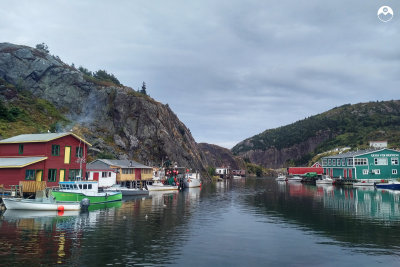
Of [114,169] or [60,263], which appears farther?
[114,169]

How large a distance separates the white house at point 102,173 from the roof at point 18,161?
18433mm

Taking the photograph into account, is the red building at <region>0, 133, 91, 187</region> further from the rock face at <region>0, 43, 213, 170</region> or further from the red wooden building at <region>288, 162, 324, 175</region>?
the red wooden building at <region>288, 162, 324, 175</region>

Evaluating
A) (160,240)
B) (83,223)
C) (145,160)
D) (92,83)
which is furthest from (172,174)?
(160,240)

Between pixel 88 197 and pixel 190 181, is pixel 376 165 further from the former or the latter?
pixel 88 197

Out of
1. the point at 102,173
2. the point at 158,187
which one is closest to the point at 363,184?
the point at 158,187

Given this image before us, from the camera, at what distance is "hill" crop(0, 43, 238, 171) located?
110562 mm

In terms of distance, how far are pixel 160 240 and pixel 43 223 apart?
16062 millimetres

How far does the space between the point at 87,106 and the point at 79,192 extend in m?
81.3

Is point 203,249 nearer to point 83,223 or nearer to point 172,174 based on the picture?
point 83,223

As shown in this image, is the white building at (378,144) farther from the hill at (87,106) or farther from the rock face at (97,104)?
the rock face at (97,104)

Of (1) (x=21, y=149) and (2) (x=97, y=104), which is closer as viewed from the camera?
(1) (x=21, y=149)

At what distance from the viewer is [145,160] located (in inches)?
4503

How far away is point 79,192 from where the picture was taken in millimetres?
49281

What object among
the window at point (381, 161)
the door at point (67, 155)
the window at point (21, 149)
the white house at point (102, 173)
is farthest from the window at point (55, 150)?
the window at point (381, 161)
